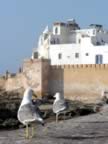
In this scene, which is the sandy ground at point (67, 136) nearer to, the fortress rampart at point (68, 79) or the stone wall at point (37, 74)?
the fortress rampart at point (68, 79)

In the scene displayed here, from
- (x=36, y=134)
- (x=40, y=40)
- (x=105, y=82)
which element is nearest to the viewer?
(x=36, y=134)

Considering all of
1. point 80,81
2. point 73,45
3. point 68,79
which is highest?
point 73,45

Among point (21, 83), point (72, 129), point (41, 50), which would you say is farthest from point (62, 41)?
point (72, 129)

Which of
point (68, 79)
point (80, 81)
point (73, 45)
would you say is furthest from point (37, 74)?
point (73, 45)

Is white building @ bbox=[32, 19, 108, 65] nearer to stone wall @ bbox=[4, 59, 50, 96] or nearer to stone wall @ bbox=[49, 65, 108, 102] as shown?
stone wall @ bbox=[49, 65, 108, 102]

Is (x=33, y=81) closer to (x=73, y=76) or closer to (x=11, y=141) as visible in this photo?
(x=73, y=76)

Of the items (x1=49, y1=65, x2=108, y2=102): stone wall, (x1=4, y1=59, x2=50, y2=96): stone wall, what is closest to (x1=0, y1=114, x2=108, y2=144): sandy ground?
(x1=49, y1=65, x2=108, y2=102): stone wall

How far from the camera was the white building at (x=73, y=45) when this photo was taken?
1914 inches

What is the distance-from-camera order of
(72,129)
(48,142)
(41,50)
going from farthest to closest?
(41,50), (72,129), (48,142)

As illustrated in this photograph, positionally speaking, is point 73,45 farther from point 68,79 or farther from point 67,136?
point 67,136

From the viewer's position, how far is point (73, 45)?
5116 cm

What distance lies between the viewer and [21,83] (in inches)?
1571

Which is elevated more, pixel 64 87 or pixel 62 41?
pixel 62 41

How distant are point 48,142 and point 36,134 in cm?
168
